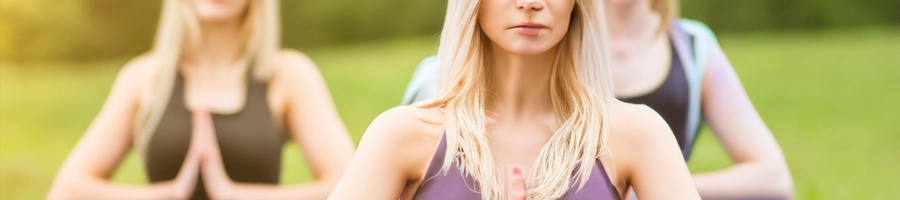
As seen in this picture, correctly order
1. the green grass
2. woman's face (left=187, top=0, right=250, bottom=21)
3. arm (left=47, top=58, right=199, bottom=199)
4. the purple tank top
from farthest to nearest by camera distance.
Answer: the green grass < arm (left=47, top=58, right=199, bottom=199) < woman's face (left=187, top=0, right=250, bottom=21) < the purple tank top

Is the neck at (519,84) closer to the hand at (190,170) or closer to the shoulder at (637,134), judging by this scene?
the shoulder at (637,134)

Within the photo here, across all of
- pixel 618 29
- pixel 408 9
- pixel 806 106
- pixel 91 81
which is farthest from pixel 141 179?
pixel 806 106

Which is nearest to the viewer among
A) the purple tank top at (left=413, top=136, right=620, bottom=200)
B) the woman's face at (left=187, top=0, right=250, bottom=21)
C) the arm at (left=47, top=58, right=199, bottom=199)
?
the purple tank top at (left=413, top=136, right=620, bottom=200)

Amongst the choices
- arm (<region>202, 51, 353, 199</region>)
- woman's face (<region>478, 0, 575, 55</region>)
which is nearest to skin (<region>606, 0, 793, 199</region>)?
arm (<region>202, 51, 353, 199</region>)

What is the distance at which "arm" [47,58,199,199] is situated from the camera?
244 centimetres

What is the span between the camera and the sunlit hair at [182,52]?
2408 millimetres

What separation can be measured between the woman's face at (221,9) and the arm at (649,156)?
4.34ft

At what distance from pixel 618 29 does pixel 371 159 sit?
1321 mm

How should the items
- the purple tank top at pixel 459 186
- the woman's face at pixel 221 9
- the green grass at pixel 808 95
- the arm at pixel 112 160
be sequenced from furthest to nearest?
the green grass at pixel 808 95 < the arm at pixel 112 160 < the woman's face at pixel 221 9 < the purple tank top at pixel 459 186

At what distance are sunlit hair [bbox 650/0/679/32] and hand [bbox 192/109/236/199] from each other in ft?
3.93

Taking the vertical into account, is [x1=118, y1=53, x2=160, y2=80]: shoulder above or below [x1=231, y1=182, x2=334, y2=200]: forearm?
above

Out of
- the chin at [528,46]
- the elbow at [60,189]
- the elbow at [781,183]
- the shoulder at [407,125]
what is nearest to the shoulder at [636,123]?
the chin at [528,46]

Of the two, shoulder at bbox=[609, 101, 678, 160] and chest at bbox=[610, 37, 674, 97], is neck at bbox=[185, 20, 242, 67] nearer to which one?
chest at bbox=[610, 37, 674, 97]

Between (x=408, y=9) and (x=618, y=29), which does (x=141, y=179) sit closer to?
(x=408, y=9)
